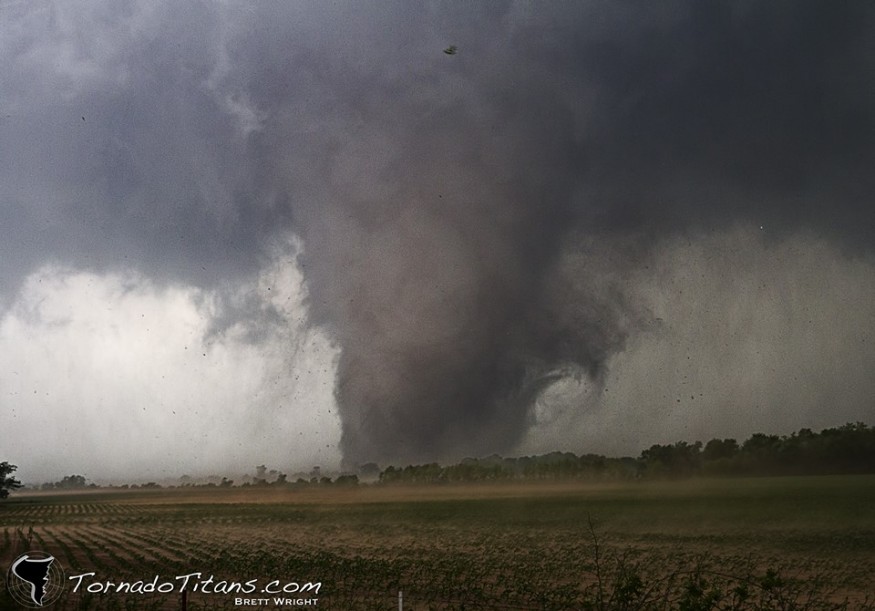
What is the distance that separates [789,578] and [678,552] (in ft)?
48.6

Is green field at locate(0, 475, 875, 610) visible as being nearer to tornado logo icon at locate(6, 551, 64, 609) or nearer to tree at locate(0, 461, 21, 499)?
tornado logo icon at locate(6, 551, 64, 609)

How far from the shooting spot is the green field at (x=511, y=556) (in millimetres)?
38188

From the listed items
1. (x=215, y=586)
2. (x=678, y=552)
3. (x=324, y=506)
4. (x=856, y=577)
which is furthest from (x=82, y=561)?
(x=324, y=506)

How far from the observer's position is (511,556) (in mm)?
58594

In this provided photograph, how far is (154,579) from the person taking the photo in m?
43.8

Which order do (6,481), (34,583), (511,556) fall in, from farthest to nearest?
(6,481) < (511,556) < (34,583)

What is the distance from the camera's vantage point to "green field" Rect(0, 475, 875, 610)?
38188 millimetres

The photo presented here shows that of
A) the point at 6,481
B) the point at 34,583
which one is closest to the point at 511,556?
the point at 34,583

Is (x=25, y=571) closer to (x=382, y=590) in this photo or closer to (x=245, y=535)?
(x=382, y=590)

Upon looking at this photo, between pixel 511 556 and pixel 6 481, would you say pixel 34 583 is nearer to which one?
pixel 511 556

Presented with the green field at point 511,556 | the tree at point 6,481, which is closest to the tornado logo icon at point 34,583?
the green field at point 511,556

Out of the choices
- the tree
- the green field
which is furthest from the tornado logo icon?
the tree

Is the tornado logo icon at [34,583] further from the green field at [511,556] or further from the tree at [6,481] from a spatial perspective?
the tree at [6,481]

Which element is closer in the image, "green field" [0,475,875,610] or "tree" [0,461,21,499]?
"green field" [0,475,875,610]
